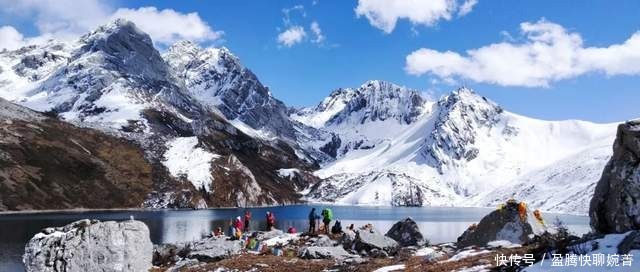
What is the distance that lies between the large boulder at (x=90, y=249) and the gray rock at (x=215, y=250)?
4.12 meters

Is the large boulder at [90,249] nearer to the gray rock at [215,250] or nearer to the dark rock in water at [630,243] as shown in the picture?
the gray rock at [215,250]

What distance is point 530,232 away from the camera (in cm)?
3712

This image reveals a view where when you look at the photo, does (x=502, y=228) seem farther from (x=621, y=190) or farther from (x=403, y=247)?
(x=621, y=190)

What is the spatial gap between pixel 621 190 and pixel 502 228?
43.4ft

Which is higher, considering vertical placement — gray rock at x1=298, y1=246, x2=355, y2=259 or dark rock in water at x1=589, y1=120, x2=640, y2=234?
dark rock in water at x1=589, y1=120, x2=640, y2=234

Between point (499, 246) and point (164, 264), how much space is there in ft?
92.2

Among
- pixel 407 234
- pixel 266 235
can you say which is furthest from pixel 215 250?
pixel 407 234

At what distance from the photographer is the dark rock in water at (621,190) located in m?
24.7

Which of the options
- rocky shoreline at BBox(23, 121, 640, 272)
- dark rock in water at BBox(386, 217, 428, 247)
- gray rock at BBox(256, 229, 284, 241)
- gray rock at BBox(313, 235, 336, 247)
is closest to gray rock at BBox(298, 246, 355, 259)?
rocky shoreline at BBox(23, 121, 640, 272)

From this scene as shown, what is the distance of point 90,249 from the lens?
4078 cm

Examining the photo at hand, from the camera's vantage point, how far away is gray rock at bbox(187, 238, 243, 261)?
44719 millimetres

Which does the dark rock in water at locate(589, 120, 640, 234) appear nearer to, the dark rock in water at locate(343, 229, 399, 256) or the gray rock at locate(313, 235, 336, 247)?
the dark rock in water at locate(343, 229, 399, 256)

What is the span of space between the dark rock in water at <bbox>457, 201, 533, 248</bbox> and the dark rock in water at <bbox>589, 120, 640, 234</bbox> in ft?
32.7

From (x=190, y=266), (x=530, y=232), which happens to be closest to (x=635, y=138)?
(x=530, y=232)
